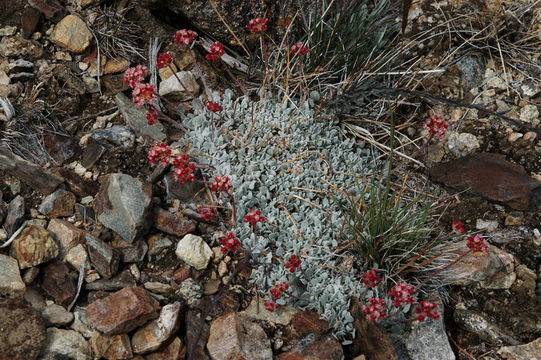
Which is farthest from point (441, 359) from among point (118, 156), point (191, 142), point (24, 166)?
point (24, 166)

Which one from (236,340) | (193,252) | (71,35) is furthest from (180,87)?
(236,340)

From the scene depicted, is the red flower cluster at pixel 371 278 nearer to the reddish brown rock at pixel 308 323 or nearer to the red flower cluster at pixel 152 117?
the reddish brown rock at pixel 308 323

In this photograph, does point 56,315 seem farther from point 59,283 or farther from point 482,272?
point 482,272

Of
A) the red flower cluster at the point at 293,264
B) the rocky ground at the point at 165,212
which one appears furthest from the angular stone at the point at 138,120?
the red flower cluster at the point at 293,264

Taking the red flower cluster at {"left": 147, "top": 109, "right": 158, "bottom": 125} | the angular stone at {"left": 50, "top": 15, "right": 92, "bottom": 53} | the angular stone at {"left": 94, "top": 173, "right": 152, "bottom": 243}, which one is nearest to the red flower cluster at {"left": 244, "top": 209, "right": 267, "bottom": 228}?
the angular stone at {"left": 94, "top": 173, "right": 152, "bottom": 243}

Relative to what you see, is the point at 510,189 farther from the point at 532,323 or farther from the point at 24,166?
the point at 24,166

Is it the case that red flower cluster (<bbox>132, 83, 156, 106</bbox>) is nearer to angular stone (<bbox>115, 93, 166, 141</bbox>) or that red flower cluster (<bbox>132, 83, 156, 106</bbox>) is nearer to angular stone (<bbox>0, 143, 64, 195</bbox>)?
angular stone (<bbox>115, 93, 166, 141</bbox>)
